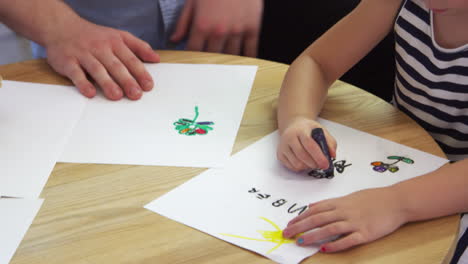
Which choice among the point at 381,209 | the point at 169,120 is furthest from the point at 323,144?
the point at 169,120

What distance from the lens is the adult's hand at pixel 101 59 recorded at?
3.01ft

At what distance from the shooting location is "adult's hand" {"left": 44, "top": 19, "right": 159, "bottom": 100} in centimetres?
92

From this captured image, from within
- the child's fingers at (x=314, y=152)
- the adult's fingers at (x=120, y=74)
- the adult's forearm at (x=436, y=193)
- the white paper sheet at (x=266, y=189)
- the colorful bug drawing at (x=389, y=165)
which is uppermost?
the adult's forearm at (x=436, y=193)

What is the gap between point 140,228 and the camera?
0.62 metres

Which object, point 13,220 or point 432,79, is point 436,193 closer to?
point 432,79

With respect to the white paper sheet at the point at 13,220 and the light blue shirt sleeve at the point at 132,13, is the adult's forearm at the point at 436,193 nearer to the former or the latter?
the white paper sheet at the point at 13,220

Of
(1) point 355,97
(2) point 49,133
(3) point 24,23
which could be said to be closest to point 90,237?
(2) point 49,133

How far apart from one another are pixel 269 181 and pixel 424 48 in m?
0.41

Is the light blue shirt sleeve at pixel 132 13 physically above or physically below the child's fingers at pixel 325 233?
below

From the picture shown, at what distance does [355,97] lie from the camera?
89 centimetres

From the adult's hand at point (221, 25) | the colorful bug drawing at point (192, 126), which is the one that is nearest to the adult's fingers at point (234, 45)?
the adult's hand at point (221, 25)

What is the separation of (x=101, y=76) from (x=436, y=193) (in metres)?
0.56

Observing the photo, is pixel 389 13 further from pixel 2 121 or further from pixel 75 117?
pixel 2 121

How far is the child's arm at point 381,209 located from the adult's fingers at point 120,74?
1.32 feet
